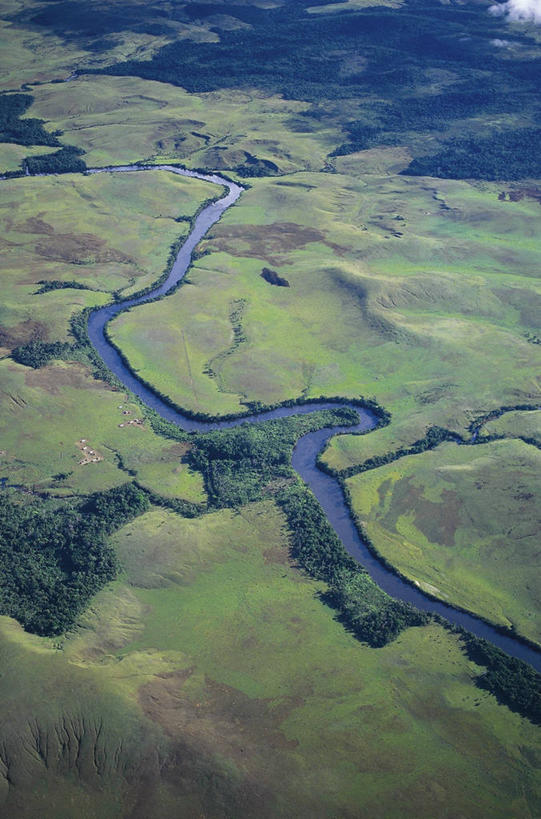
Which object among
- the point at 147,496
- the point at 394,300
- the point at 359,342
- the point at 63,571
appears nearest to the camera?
the point at 63,571

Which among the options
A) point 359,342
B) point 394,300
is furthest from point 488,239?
point 359,342

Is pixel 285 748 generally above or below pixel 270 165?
below

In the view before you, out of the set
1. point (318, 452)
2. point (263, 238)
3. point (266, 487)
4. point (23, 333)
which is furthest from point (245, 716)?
point (263, 238)

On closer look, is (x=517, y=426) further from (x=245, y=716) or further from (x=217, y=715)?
(x=217, y=715)

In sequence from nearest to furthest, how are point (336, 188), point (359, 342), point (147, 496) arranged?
point (147, 496), point (359, 342), point (336, 188)

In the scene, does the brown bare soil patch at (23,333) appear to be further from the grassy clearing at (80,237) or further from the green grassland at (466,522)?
the green grassland at (466,522)

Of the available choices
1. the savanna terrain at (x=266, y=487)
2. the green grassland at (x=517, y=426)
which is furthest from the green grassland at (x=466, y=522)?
the green grassland at (x=517, y=426)

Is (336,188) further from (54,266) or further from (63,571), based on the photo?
(63,571)
